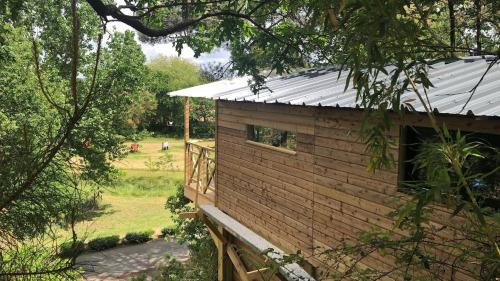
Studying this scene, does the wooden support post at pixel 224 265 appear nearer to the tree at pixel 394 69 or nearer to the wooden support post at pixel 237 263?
the wooden support post at pixel 237 263

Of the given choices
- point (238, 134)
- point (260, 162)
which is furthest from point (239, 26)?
point (238, 134)

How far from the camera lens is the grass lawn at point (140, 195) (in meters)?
18.6

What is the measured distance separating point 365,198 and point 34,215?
3531 millimetres

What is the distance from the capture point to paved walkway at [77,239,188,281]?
13.6m

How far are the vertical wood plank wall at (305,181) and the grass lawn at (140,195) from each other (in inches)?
299

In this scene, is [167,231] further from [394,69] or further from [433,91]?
[394,69]

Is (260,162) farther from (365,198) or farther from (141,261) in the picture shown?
(141,261)

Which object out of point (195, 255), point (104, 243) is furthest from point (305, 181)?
point (104, 243)

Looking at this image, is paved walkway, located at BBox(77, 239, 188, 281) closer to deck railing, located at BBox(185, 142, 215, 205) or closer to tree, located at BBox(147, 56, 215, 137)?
deck railing, located at BBox(185, 142, 215, 205)

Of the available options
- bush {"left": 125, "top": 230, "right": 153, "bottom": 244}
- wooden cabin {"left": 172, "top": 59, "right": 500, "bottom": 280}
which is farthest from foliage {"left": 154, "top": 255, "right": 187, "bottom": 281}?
bush {"left": 125, "top": 230, "right": 153, "bottom": 244}

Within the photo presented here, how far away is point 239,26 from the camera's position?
4.21 meters

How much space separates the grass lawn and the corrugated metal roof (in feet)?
28.3

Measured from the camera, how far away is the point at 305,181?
6.07 meters

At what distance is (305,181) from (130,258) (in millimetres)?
10907
